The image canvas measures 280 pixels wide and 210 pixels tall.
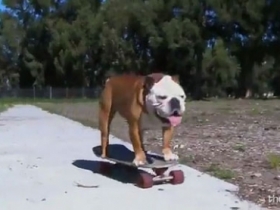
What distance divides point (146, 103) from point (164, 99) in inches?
11.5

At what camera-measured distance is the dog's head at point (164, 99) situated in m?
7.45

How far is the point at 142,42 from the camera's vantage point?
55688 millimetres

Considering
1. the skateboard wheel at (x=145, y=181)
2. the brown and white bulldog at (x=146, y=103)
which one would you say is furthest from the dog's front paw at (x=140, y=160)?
the skateboard wheel at (x=145, y=181)

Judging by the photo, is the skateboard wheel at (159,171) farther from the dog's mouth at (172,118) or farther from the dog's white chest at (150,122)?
the dog's mouth at (172,118)

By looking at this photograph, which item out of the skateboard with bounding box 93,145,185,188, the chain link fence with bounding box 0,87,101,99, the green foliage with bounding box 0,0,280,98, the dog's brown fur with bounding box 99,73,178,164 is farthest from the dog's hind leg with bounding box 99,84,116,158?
the chain link fence with bounding box 0,87,101,99

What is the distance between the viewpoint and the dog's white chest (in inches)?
302

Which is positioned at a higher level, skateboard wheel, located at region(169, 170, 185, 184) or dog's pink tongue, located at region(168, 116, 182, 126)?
dog's pink tongue, located at region(168, 116, 182, 126)

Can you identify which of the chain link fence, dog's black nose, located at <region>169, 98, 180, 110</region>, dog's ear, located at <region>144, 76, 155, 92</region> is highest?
dog's ear, located at <region>144, 76, 155, 92</region>

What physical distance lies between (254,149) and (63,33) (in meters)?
49.3

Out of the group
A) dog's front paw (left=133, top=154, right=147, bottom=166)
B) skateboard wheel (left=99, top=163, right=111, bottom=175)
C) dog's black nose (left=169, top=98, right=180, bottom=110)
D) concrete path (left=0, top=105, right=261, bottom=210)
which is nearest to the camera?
concrete path (left=0, top=105, right=261, bottom=210)

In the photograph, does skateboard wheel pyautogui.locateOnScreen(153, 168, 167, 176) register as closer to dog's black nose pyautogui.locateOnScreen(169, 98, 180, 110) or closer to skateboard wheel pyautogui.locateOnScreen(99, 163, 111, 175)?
dog's black nose pyautogui.locateOnScreen(169, 98, 180, 110)

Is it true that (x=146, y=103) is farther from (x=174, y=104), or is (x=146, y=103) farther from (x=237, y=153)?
(x=237, y=153)

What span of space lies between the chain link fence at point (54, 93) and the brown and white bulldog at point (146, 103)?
51679 mm

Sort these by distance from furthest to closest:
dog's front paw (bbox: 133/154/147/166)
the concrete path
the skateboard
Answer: dog's front paw (bbox: 133/154/147/166), the skateboard, the concrete path
